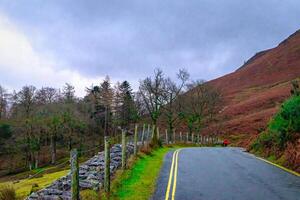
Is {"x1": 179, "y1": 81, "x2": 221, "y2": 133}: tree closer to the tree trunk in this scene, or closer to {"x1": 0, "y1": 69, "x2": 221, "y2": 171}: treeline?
{"x1": 0, "y1": 69, "x2": 221, "y2": 171}: treeline

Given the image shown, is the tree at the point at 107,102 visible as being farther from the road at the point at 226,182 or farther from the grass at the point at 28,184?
the road at the point at 226,182

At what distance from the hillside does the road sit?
4637cm

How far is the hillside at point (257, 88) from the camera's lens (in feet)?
246

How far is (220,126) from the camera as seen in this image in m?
77.1

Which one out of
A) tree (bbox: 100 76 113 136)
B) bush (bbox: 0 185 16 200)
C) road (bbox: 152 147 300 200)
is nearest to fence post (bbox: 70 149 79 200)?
road (bbox: 152 147 300 200)

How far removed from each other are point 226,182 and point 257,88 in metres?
110

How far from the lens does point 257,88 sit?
121250 millimetres

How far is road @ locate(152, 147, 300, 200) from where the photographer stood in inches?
521

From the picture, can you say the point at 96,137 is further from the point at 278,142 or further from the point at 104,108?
the point at 278,142

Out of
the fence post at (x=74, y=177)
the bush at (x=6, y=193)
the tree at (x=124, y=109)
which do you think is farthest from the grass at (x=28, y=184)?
the tree at (x=124, y=109)

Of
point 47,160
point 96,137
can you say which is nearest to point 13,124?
point 47,160

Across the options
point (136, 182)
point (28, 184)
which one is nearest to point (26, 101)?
point (28, 184)

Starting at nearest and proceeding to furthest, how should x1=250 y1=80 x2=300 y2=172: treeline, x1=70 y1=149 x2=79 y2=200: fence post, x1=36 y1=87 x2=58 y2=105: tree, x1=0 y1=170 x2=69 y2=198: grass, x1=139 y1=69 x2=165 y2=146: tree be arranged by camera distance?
x1=70 y1=149 x2=79 y2=200: fence post < x1=250 y1=80 x2=300 y2=172: treeline < x1=0 y1=170 x2=69 y2=198: grass < x1=139 y1=69 x2=165 y2=146: tree < x1=36 y1=87 x2=58 y2=105: tree

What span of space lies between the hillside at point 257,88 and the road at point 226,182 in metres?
46.4
